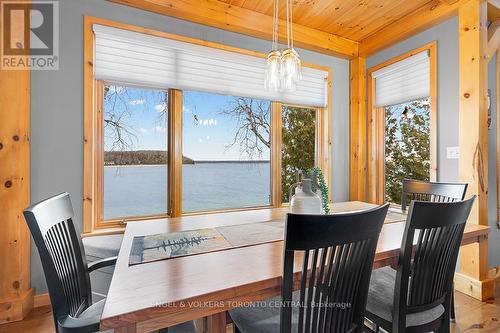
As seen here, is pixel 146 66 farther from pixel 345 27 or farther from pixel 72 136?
pixel 345 27

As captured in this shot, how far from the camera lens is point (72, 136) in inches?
84.5

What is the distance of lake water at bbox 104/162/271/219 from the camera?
242cm

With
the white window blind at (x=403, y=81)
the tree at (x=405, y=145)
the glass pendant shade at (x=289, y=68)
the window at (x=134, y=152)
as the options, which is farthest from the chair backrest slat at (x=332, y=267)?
the white window blind at (x=403, y=81)

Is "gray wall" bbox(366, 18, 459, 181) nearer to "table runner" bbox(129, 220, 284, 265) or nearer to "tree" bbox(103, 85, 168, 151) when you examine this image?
"table runner" bbox(129, 220, 284, 265)

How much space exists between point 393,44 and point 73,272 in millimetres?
3622

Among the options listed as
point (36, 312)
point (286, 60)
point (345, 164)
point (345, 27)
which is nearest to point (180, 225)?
point (286, 60)

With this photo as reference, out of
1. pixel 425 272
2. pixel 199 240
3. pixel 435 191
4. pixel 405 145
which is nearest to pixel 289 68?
pixel 199 240

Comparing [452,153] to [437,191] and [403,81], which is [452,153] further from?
[403,81]

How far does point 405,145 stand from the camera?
2.98 metres

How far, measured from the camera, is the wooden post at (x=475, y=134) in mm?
2188

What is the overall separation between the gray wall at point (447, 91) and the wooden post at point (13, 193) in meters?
3.60

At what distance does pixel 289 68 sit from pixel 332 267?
123 cm

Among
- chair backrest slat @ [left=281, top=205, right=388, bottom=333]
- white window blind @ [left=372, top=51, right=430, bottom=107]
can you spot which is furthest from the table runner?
white window blind @ [left=372, top=51, right=430, bottom=107]

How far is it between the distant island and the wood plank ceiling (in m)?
1.64
